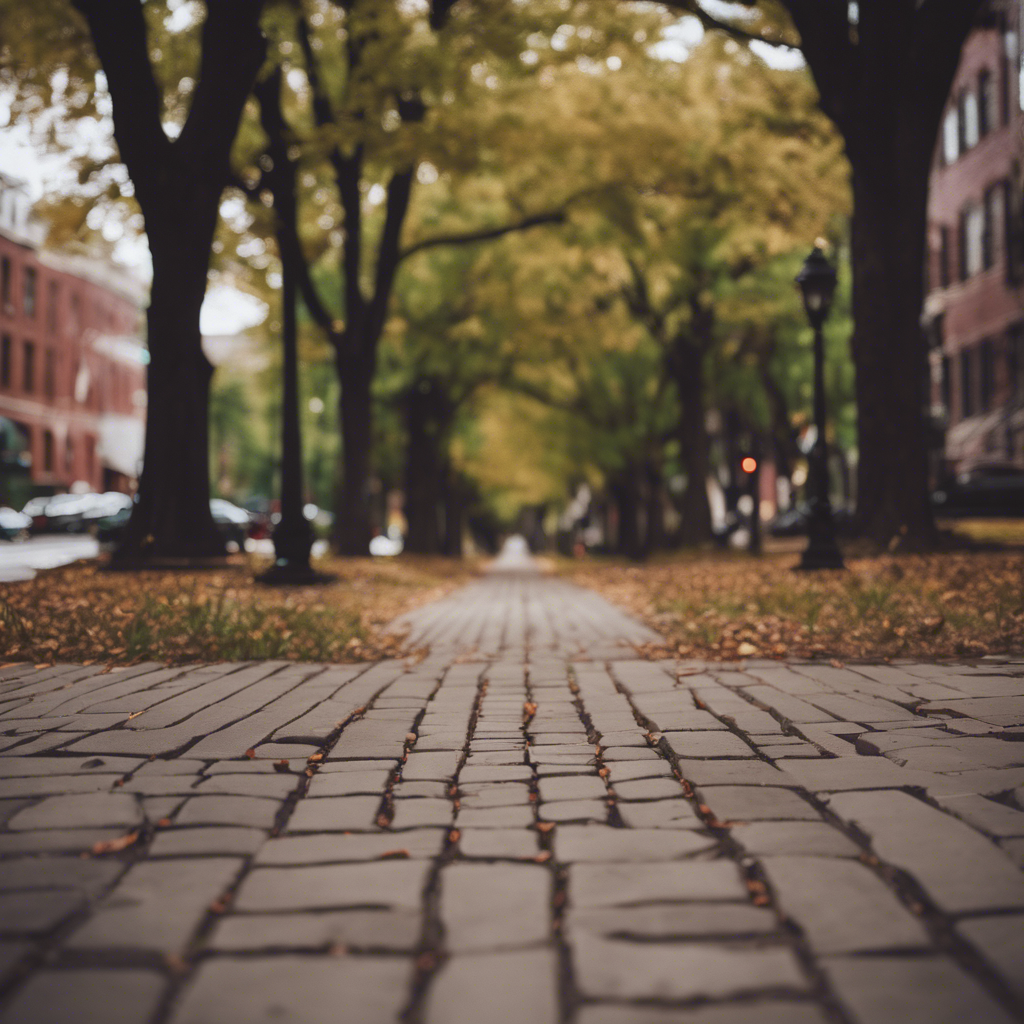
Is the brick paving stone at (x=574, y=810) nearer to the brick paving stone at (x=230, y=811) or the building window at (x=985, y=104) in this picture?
the brick paving stone at (x=230, y=811)

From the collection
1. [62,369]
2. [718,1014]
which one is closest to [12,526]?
[62,369]

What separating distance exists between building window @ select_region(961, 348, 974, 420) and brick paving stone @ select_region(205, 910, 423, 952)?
33528mm

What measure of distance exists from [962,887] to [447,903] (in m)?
1.22

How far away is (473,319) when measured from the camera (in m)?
24.0

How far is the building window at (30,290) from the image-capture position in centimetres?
4910

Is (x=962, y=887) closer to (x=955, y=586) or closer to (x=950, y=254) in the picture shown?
(x=955, y=586)

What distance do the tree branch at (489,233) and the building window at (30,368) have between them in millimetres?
35327

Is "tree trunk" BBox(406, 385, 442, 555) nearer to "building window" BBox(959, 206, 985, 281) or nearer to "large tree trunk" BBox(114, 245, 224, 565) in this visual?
"large tree trunk" BBox(114, 245, 224, 565)

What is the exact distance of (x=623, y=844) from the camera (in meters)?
2.97

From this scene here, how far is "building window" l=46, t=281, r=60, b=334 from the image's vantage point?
167 ft

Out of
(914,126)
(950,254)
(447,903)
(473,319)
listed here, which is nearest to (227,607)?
(447,903)

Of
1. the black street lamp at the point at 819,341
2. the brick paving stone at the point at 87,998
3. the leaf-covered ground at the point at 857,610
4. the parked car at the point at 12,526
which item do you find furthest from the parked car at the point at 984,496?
the parked car at the point at 12,526

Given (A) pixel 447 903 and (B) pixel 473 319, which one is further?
(B) pixel 473 319

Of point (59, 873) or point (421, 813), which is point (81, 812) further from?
point (421, 813)
